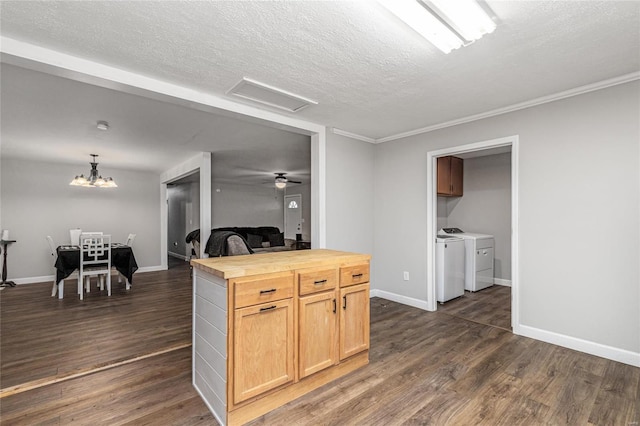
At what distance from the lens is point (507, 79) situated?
2.56 metres

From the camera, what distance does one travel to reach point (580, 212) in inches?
109

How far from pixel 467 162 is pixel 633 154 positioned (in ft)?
10.7

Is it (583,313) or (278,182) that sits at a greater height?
(278,182)

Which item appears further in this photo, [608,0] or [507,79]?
[507,79]

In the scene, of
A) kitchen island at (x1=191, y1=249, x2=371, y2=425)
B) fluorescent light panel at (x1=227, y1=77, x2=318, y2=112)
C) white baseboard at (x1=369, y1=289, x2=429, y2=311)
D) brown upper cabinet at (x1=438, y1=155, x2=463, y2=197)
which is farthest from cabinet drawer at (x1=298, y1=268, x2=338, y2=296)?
brown upper cabinet at (x1=438, y1=155, x2=463, y2=197)

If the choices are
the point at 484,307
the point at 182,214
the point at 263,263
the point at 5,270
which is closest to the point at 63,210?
the point at 5,270

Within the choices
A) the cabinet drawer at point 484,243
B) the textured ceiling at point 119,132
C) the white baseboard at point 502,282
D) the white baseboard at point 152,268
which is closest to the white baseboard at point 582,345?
the cabinet drawer at point 484,243

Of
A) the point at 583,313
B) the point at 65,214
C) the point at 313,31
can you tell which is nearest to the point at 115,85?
the point at 313,31

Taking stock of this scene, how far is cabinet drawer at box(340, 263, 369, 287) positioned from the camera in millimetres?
2352

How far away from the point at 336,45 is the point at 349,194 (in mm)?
2300

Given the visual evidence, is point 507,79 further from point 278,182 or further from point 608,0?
point 278,182

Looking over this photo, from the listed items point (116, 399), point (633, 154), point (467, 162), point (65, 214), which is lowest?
point (116, 399)

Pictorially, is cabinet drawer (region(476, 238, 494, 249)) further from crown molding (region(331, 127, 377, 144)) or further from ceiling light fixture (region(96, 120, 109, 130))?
ceiling light fixture (region(96, 120, 109, 130))

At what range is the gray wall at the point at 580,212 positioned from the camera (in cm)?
253
